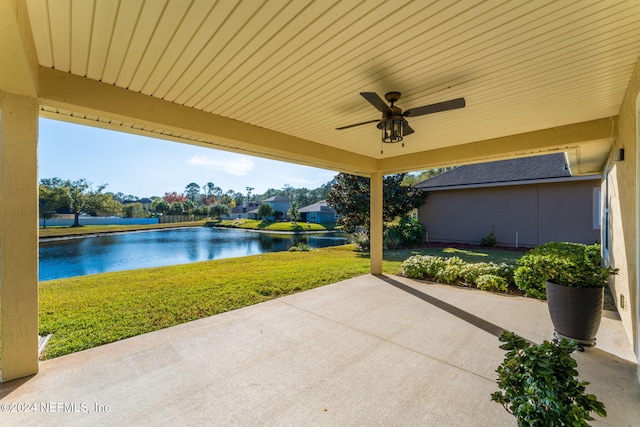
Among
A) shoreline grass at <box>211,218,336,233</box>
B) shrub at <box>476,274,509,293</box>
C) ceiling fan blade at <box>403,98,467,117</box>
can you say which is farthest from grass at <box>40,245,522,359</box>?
shoreline grass at <box>211,218,336,233</box>

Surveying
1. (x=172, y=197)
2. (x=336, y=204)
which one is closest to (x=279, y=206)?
(x=172, y=197)

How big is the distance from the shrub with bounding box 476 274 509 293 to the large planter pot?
2384 mm

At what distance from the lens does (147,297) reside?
5027mm

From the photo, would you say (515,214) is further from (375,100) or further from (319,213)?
(319,213)

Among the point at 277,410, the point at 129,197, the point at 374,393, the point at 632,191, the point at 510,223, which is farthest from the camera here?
the point at 129,197

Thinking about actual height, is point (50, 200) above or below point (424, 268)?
above

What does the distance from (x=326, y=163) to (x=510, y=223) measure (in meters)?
9.61

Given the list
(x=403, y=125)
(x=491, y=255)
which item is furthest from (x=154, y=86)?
(x=491, y=255)

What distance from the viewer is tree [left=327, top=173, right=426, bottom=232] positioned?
12797 mm

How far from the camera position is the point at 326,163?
561cm

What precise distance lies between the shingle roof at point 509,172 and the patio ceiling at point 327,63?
24.6 ft

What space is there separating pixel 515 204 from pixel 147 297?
12814 millimetres

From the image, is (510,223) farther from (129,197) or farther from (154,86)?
(129,197)

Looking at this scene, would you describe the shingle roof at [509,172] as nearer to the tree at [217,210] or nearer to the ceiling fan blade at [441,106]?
the ceiling fan blade at [441,106]
